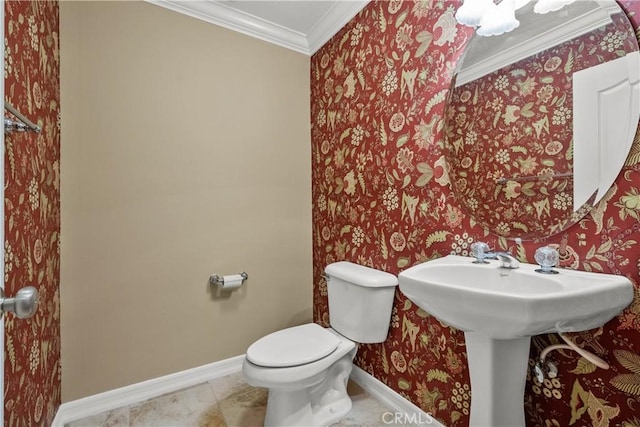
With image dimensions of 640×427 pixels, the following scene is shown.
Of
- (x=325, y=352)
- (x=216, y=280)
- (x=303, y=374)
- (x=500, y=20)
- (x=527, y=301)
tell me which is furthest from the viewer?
(x=216, y=280)

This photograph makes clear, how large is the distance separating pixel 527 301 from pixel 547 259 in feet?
1.17

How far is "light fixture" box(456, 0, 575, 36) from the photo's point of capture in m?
1.06

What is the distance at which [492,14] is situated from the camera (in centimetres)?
112

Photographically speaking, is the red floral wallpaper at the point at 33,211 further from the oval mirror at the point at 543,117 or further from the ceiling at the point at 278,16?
the oval mirror at the point at 543,117

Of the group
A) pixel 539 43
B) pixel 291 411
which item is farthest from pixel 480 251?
pixel 291 411

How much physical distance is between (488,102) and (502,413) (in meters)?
1.09

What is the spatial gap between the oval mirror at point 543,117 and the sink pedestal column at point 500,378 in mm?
395

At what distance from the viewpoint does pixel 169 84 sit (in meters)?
1.70

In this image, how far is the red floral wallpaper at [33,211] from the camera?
34.9 inches

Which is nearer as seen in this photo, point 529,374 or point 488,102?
point 529,374

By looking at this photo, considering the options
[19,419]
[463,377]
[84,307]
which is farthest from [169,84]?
[463,377]

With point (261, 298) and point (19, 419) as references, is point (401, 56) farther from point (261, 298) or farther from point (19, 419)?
point (19, 419)

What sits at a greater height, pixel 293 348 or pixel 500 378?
pixel 500 378

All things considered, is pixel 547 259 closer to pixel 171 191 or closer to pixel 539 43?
pixel 539 43
